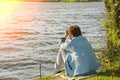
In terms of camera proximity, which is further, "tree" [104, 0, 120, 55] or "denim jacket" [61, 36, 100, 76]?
"tree" [104, 0, 120, 55]

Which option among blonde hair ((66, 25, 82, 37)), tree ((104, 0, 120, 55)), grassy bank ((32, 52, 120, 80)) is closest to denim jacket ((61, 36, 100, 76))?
blonde hair ((66, 25, 82, 37))

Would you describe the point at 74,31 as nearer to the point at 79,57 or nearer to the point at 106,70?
the point at 79,57

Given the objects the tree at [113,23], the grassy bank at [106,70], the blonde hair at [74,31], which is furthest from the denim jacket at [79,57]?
the tree at [113,23]

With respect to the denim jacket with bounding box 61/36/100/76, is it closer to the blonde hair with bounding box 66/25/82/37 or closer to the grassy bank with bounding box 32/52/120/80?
the blonde hair with bounding box 66/25/82/37

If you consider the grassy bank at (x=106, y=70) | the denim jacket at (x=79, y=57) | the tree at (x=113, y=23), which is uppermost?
the tree at (x=113, y=23)

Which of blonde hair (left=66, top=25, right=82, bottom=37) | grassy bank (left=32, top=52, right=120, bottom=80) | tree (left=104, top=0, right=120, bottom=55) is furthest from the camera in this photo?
tree (left=104, top=0, right=120, bottom=55)

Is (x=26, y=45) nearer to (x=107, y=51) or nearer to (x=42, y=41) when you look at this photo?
(x=42, y=41)

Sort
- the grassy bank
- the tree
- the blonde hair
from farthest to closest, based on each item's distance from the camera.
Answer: the tree < the blonde hair < the grassy bank

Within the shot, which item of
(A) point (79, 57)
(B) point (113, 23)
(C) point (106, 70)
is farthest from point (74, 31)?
(B) point (113, 23)

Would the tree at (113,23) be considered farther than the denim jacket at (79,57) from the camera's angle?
Yes

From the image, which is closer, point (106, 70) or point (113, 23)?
point (106, 70)

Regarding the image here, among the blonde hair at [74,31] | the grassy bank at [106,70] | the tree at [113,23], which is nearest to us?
the grassy bank at [106,70]

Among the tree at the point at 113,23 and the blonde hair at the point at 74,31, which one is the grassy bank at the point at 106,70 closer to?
the tree at the point at 113,23

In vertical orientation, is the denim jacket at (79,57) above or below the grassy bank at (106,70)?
above
